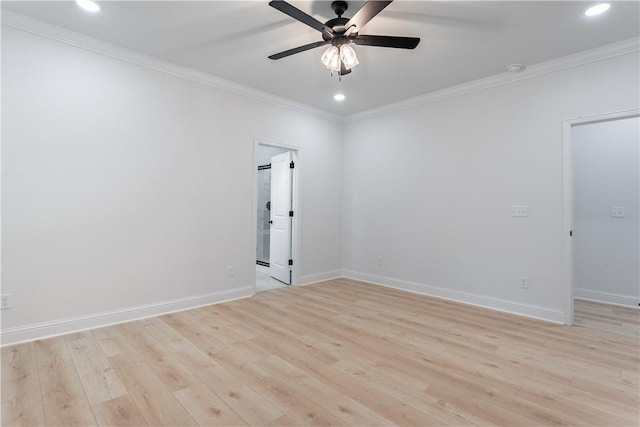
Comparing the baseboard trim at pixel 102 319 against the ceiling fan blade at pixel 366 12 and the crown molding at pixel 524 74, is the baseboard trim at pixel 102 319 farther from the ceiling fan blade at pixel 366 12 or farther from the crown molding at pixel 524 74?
the crown molding at pixel 524 74

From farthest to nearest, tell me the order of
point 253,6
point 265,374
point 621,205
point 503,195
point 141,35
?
point 621,205 < point 503,195 < point 141,35 < point 253,6 < point 265,374

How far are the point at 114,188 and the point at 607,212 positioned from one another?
19.5ft

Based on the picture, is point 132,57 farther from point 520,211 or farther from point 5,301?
point 520,211

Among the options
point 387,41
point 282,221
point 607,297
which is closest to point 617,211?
point 607,297

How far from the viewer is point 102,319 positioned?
3.12 meters

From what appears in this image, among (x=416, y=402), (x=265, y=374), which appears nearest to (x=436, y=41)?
(x=416, y=402)

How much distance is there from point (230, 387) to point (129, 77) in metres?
3.18

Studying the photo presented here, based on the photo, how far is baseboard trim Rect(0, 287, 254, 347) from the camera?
271 centimetres

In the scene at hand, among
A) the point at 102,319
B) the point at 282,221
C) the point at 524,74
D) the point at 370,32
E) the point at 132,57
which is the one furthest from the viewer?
the point at 282,221

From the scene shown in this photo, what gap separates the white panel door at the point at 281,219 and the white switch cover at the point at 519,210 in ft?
9.87

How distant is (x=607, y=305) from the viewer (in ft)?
13.1

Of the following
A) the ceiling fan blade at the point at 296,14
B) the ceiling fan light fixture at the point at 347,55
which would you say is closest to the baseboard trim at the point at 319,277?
the ceiling fan light fixture at the point at 347,55

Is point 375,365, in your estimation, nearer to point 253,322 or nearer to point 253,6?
point 253,322

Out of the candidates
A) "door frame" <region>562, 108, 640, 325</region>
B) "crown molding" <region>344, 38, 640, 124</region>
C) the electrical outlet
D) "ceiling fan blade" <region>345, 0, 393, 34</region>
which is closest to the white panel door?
"crown molding" <region>344, 38, 640, 124</region>
